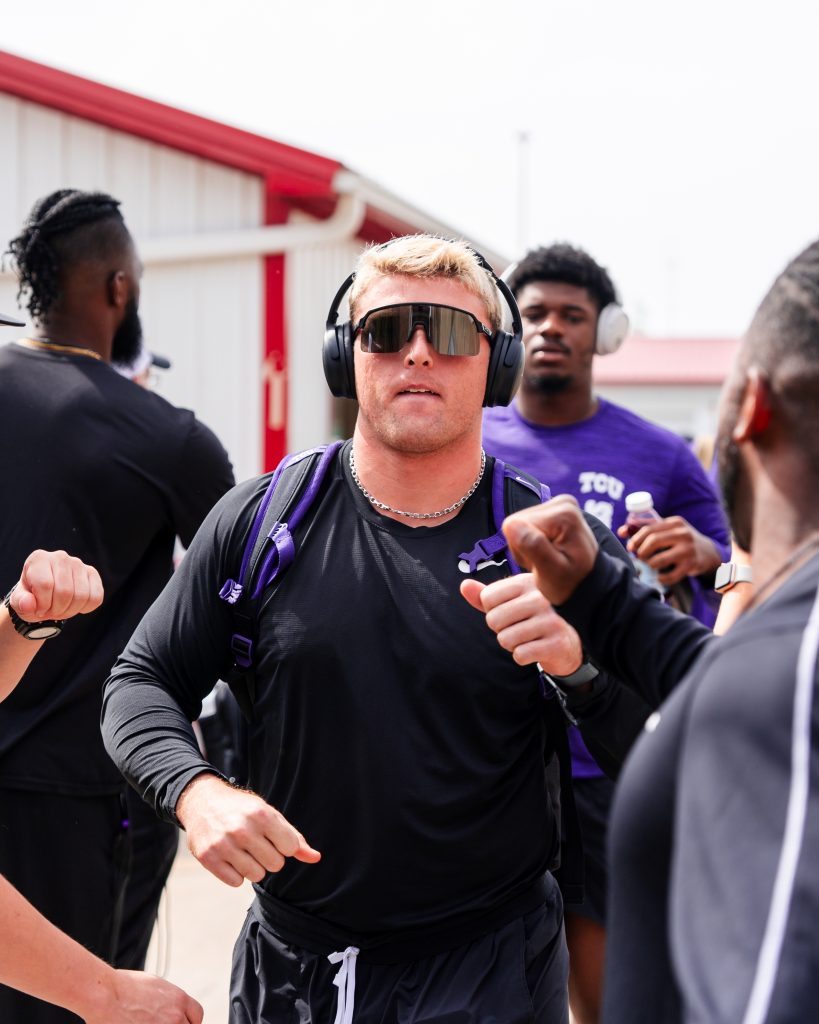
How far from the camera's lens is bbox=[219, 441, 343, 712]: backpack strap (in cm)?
245

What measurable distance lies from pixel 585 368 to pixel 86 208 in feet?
5.92

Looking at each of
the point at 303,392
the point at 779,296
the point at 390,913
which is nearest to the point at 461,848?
the point at 390,913

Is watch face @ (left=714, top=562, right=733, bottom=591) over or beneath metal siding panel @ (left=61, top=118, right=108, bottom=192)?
beneath

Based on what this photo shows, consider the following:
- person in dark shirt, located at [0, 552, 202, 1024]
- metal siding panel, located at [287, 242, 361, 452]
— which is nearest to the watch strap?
person in dark shirt, located at [0, 552, 202, 1024]

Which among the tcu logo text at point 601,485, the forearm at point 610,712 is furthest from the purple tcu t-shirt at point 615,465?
the forearm at point 610,712

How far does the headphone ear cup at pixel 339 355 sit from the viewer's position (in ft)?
9.14

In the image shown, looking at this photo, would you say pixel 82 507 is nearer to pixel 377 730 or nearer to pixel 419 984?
pixel 377 730

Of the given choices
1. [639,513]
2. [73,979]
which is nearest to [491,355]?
[639,513]

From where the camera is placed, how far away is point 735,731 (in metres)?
1.13

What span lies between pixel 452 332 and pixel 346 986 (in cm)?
137

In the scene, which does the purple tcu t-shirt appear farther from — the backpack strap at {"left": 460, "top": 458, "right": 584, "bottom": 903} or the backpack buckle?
the backpack buckle

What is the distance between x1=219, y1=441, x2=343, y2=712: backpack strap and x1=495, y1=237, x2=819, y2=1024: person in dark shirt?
0.96 metres

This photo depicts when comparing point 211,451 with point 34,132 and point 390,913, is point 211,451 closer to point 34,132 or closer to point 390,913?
point 390,913

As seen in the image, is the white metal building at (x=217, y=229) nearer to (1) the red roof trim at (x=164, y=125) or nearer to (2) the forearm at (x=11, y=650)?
(1) the red roof trim at (x=164, y=125)
